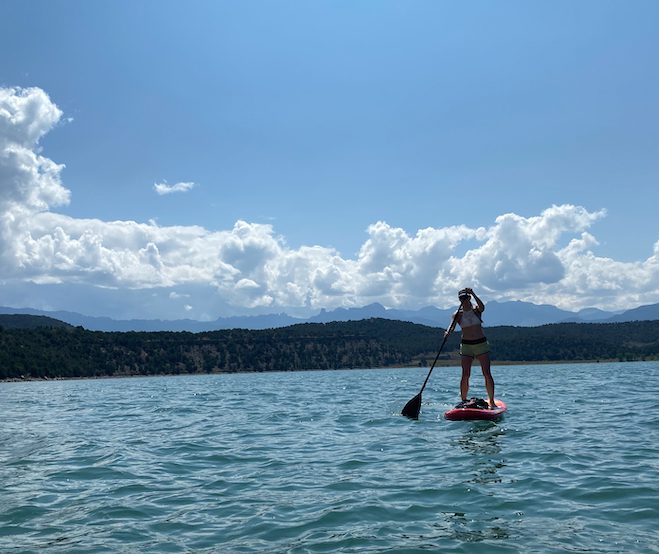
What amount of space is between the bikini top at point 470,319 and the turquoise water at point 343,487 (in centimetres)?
358

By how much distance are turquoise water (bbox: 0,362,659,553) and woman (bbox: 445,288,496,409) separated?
168cm

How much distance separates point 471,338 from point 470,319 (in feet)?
2.72

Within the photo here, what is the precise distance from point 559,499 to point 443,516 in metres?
2.30

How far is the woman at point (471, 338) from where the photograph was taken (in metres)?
21.1

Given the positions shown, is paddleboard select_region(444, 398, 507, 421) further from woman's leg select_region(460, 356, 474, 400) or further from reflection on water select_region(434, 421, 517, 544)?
reflection on water select_region(434, 421, 517, 544)

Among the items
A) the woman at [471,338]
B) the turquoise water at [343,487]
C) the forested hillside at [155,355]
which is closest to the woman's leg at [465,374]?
the woman at [471,338]

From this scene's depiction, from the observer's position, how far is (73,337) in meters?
171

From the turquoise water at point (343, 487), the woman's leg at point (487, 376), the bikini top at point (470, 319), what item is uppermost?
the bikini top at point (470, 319)

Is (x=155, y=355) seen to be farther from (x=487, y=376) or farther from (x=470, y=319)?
(x=470, y=319)

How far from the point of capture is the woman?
69.4 feet

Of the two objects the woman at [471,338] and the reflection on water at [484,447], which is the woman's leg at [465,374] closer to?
the woman at [471,338]

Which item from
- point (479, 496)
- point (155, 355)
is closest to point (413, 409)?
point (479, 496)

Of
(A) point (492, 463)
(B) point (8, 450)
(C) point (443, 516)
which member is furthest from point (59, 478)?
(A) point (492, 463)

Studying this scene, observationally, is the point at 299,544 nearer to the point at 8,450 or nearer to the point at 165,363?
the point at 8,450
